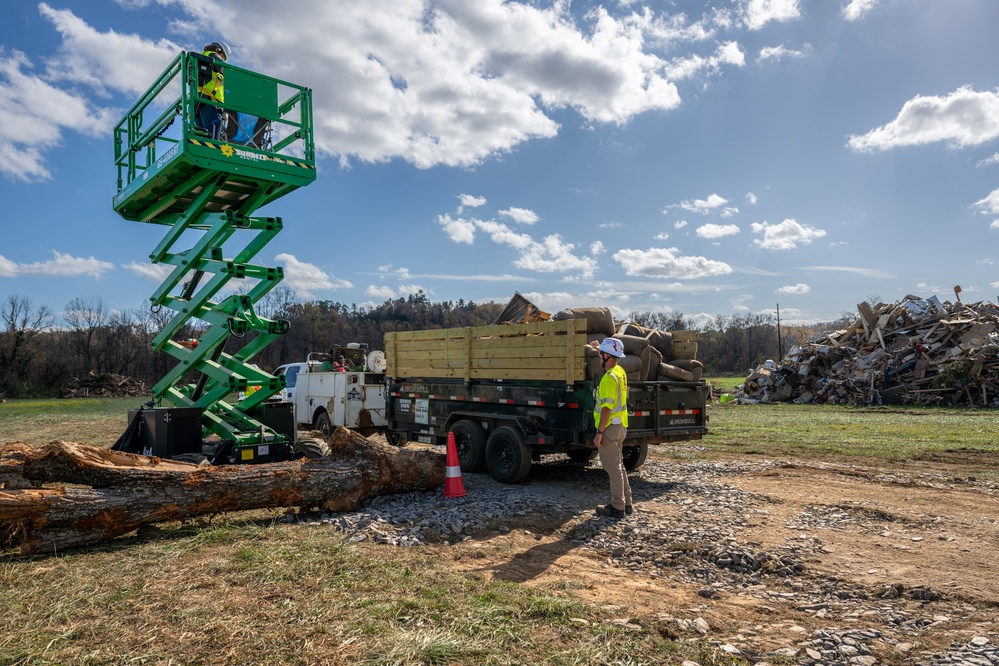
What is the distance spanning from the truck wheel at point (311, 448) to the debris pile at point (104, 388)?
40.6 meters

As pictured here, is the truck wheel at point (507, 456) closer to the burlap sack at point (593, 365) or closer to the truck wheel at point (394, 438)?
the burlap sack at point (593, 365)

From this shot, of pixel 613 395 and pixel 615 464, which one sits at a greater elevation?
pixel 613 395

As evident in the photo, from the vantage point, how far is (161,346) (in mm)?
9453

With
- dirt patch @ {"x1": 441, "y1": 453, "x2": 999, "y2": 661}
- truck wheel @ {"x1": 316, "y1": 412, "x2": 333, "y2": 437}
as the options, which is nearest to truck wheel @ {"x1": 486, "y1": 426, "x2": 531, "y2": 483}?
dirt patch @ {"x1": 441, "y1": 453, "x2": 999, "y2": 661}

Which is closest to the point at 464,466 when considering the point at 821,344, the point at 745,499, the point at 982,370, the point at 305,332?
the point at 745,499

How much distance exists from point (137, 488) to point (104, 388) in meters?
45.6

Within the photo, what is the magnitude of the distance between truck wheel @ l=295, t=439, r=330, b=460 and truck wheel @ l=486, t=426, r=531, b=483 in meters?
2.37

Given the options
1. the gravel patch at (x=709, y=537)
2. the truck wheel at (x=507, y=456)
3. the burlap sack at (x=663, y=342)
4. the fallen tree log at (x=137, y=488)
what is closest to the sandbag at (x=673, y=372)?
the burlap sack at (x=663, y=342)

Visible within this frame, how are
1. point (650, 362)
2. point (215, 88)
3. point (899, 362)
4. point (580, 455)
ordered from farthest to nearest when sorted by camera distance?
point (899, 362)
point (580, 455)
point (650, 362)
point (215, 88)

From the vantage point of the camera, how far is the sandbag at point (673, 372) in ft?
30.6

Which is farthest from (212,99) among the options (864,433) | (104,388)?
(104,388)

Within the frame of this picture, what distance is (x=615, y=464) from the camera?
7246 millimetres

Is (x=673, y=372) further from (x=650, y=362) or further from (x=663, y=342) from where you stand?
(x=663, y=342)

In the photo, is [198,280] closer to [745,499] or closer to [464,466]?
[464,466]
